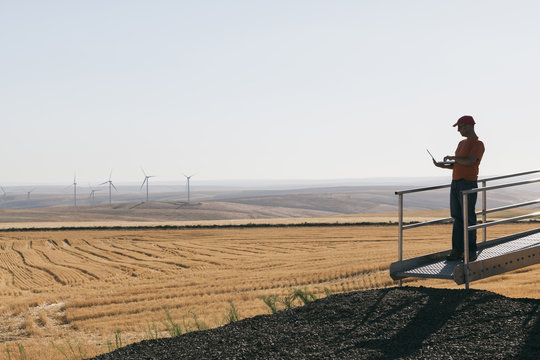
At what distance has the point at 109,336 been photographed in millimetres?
13414

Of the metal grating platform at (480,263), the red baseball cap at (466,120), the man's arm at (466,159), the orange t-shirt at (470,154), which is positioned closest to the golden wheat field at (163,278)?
the metal grating platform at (480,263)

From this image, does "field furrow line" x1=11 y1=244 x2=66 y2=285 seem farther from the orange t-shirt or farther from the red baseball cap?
the red baseball cap

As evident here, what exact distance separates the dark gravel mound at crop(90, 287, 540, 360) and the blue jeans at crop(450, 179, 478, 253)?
1040mm

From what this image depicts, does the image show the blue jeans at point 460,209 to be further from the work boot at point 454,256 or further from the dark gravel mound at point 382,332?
the dark gravel mound at point 382,332

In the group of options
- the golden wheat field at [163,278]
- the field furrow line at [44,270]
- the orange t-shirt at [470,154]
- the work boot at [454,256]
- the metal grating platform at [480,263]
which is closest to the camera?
the metal grating platform at [480,263]

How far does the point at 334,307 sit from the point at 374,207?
156 m

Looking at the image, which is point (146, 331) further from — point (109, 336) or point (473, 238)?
point (473, 238)

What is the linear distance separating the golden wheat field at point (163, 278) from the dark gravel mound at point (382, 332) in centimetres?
251

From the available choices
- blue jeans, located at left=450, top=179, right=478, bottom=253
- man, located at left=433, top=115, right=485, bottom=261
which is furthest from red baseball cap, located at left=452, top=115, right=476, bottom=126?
blue jeans, located at left=450, top=179, right=478, bottom=253

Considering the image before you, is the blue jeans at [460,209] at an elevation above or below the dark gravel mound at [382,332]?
above

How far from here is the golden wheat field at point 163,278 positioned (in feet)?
46.3

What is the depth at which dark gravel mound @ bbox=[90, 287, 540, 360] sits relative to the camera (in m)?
6.63

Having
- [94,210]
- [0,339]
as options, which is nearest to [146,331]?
[0,339]

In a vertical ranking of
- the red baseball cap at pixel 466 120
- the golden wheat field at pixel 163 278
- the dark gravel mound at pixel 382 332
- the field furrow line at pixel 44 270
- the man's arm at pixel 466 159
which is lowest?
the field furrow line at pixel 44 270
